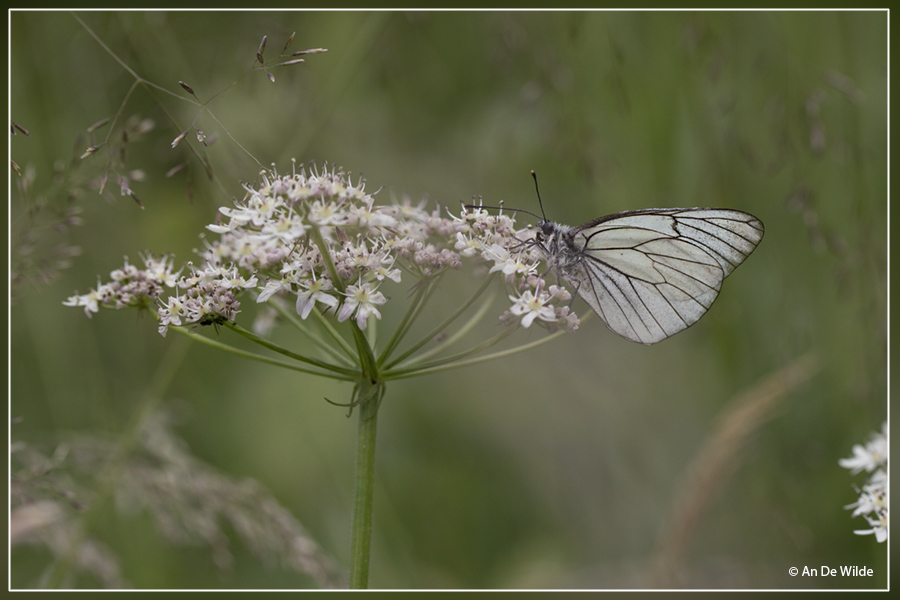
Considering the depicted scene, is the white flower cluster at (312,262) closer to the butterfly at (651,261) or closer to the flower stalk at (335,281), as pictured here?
the flower stalk at (335,281)

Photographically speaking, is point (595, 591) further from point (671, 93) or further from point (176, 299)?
point (671, 93)

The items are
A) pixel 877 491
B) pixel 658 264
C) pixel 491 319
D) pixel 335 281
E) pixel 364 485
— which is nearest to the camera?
pixel 364 485

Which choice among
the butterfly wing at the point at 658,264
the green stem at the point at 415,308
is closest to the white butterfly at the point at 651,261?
the butterfly wing at the point at 658,264

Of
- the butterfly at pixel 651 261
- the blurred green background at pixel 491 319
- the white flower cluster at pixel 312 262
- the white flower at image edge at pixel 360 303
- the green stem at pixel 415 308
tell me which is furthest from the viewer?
the blurred green background at pixel 491 319

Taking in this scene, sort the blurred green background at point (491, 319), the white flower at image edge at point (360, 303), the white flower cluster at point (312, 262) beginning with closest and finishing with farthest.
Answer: the white flower at image edge at point (360, 303) → the white flower cluster at point (312, 262) → the blurred green background at point (491, 319)

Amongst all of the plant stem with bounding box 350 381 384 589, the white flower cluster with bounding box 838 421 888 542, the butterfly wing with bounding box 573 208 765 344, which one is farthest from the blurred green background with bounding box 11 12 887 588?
the plant stem with bounding box 350 381 384 589

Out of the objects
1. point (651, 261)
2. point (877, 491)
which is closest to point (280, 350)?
point (651, 261)

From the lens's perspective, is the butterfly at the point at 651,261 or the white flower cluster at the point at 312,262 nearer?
the white flower cluster at the point at 312,262

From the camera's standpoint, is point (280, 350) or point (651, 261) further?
point (651, 261)

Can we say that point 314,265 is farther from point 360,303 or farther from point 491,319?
point 491,319
